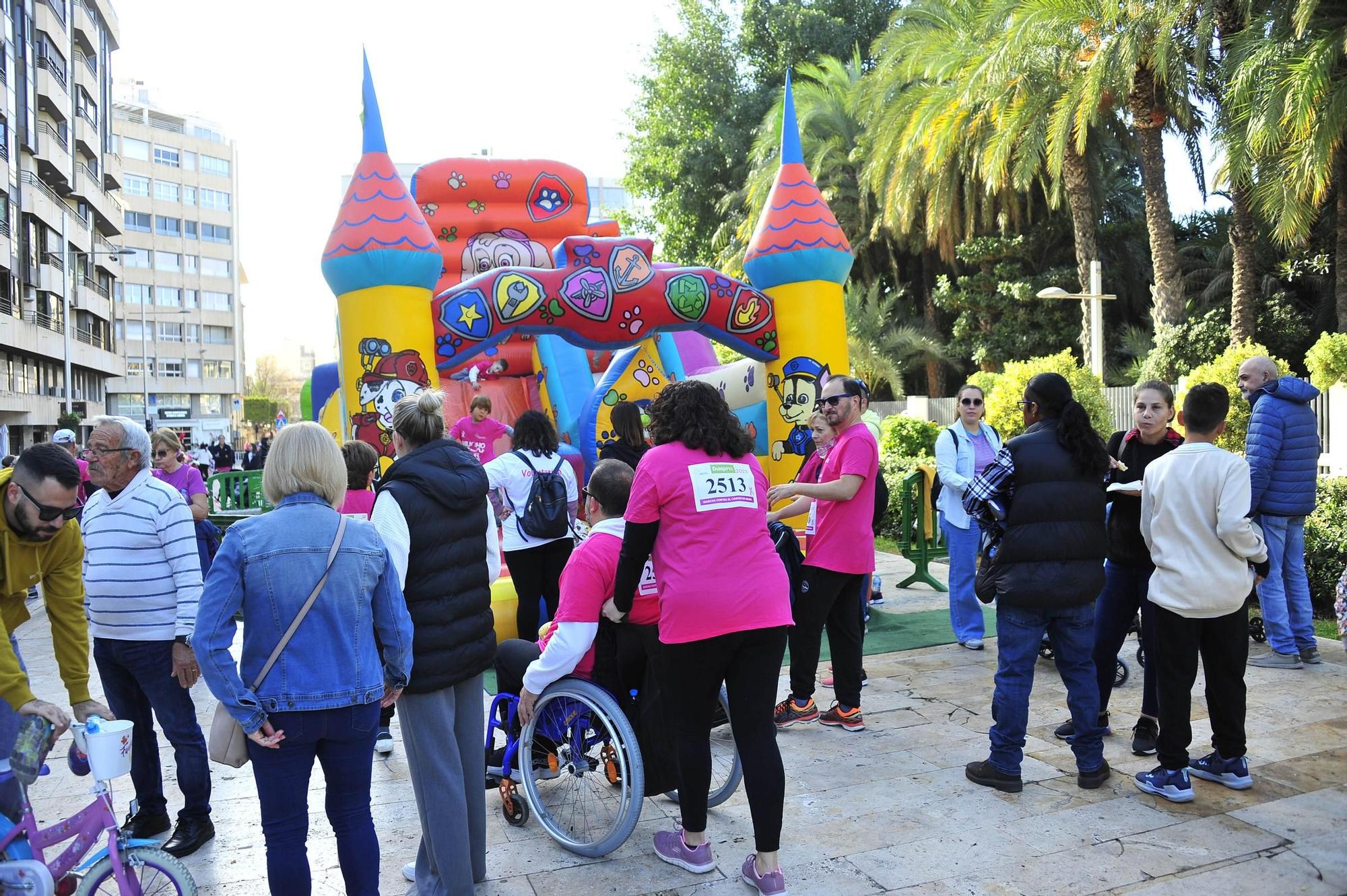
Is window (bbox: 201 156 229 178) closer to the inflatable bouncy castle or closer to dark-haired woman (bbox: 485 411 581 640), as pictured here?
the inflatable bouncy castle

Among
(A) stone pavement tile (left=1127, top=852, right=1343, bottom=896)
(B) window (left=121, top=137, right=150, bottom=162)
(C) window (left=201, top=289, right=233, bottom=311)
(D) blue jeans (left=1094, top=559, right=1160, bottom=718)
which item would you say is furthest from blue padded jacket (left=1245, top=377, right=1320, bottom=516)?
(B) window (left=121, top=137, right=150, bottom=162)

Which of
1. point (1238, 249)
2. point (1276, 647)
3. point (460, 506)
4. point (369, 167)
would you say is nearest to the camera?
point (460, 506)

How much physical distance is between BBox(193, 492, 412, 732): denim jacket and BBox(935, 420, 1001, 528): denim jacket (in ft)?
14.5

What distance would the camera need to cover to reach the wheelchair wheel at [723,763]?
400 cm

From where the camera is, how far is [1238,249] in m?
17.6

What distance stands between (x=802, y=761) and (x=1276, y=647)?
3.41 metres

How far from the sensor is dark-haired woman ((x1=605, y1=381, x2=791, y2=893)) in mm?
3273

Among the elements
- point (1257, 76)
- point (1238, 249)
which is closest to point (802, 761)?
point (1257, 76)

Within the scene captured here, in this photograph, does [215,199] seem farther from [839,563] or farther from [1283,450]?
[1283,450]

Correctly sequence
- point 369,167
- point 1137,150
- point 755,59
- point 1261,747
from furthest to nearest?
point 755,59
point 1137,150
point 369,167
point 1261,747

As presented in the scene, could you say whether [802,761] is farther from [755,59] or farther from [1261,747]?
[755,59]

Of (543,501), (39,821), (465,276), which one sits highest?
(465,276)

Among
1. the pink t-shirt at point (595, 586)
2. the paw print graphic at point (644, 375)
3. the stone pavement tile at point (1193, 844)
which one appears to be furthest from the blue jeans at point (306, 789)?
the paw print graphic at point (644, 375)

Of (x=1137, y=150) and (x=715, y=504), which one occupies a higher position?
(x=1137, y=150)
